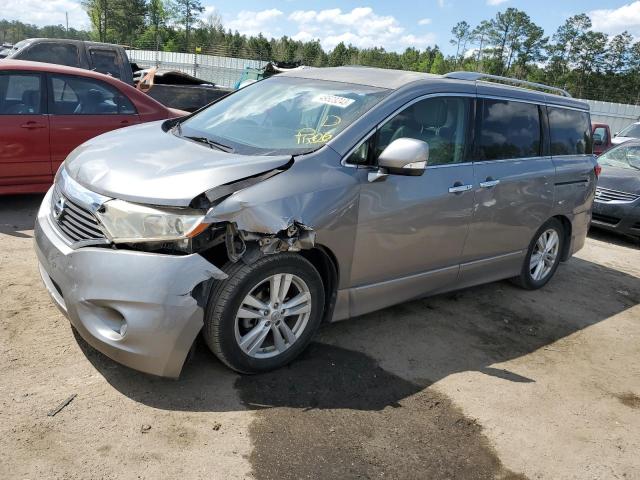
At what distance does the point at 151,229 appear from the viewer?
2.96 m

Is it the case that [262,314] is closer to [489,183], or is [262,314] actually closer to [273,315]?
[273,315]

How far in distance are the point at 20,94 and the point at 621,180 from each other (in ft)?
28.2

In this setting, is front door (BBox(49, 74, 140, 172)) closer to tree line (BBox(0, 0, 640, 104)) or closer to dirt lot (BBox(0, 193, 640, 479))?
dirt lot (BBox(0, 193, 640, 479))

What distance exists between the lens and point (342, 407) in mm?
3285

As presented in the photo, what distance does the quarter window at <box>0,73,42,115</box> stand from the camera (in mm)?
5961

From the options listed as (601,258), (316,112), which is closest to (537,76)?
(601,258)

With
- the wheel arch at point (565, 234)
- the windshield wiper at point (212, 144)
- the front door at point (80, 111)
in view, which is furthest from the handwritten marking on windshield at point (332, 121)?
the front door at point (80, 111)

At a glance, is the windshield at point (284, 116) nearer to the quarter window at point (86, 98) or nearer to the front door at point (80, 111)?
the front door at point (80, 111)

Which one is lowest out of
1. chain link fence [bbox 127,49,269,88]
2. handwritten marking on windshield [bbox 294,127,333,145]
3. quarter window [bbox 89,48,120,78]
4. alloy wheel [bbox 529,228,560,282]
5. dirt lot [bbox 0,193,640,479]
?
dirt lot [bbox 0,193,640,479]

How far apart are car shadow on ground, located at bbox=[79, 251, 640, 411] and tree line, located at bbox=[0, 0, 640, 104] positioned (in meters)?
52.5

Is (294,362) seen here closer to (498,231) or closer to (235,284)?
(235,284)

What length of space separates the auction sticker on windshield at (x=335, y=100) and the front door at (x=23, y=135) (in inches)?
143

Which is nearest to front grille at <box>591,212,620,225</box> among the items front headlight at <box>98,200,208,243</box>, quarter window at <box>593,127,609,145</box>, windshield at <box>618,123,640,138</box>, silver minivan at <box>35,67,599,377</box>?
silver minivan at <box>35,67,599,377</box>

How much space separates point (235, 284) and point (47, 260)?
3.71ft
